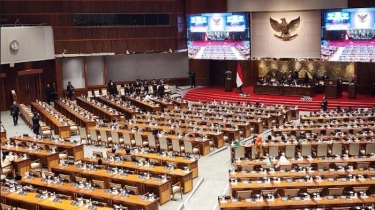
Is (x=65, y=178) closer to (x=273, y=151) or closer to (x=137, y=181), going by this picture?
(x=137, y=181)

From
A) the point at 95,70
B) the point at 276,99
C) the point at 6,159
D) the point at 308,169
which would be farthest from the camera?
the point at 95,70

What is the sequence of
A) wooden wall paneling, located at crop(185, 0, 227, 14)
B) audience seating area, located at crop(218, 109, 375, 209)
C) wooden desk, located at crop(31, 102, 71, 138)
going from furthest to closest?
1. wooden wall paneling, located at crop(185, 0, 227, 14)
2. wooden desk, located at crop(31, 102, 71, 138)
3. audience seating area, located at crop(218, 109, 375, 209)

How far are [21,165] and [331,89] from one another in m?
18.8

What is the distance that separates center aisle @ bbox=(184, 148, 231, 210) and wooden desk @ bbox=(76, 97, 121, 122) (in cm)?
777

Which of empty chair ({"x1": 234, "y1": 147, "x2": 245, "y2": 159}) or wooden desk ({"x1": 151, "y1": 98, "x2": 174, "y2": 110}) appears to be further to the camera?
wooden desk ({"x1": 151, "y1": 98, "x2": 174, "y2": 110})

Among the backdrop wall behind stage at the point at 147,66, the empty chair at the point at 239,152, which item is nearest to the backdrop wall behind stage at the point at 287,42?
the backdrop wall behind stage at the point at 147,66

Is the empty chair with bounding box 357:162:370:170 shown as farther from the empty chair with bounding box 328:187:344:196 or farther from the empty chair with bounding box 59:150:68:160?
the empty chair with bounding box 59:150:68:160

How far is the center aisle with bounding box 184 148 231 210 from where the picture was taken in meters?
14.0

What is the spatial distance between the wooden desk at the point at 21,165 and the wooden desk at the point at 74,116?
6449mm

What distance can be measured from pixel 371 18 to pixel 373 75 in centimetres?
417

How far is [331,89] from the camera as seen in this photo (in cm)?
2852

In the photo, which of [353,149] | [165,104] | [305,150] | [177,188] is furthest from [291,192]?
[165,104]

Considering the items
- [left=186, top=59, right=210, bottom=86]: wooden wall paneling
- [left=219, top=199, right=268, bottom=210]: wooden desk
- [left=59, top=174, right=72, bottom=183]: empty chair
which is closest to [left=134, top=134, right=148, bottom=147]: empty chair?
[left=59, top=174, right=72, bottom=183]: empty chair

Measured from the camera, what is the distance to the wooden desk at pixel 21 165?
1647cm
